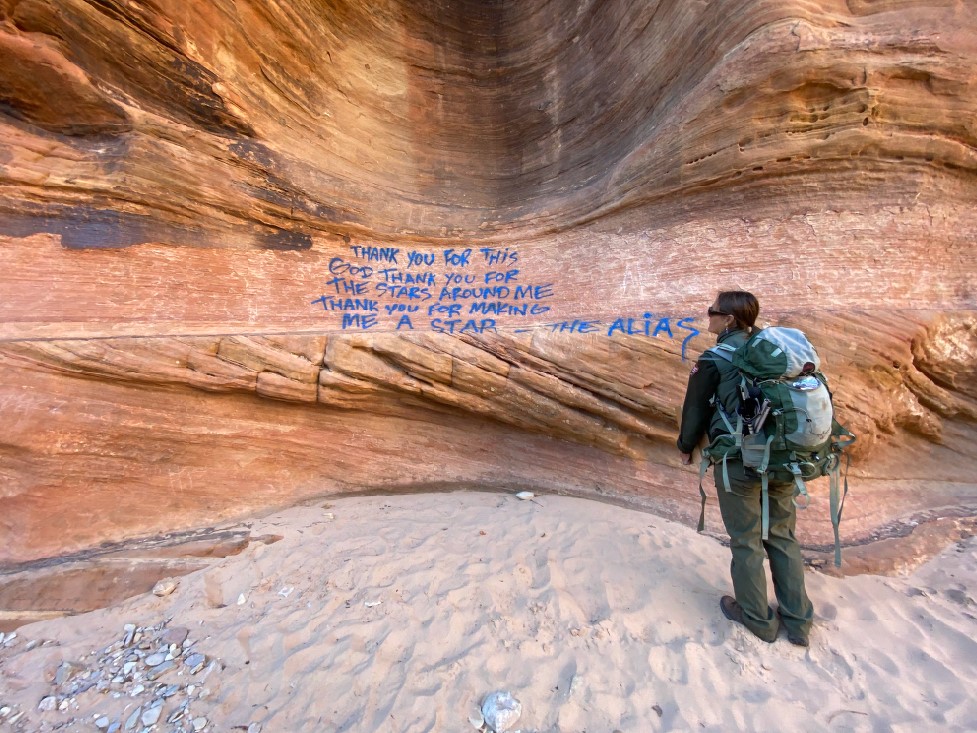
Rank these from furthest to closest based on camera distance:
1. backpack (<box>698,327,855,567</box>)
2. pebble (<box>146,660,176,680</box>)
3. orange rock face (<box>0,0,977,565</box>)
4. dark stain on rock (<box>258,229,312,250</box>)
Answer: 1. dark stain on rock (<box>258,229,312,250</box>)
2. orange rock face (<box>0,0,977,565</box>)
3. pebble (<box>146,660,176,680</box>)
4. backpack (<box>698,327,855,567</box>)

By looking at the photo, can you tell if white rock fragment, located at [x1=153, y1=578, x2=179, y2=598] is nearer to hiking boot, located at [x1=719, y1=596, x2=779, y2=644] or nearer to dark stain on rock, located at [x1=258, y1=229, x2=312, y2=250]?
dark stain on rock, located at [x1=258, y1=229, x2=312, y2=250]

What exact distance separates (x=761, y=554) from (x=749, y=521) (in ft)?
0.71

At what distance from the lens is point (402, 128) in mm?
6938

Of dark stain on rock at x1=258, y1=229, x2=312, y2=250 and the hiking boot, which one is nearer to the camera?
the hiking boot

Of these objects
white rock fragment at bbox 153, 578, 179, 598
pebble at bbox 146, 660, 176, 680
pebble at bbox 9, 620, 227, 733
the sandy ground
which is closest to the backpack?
the sandy ground

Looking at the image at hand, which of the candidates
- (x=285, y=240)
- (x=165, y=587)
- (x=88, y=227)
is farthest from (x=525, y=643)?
(x=88, y=227)

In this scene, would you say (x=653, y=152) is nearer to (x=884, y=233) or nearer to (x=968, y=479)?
(x=884, y=233)

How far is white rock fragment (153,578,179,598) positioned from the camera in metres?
3.20

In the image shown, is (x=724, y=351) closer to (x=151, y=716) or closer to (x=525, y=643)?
(x=525, y=643)

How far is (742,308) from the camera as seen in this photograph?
Answer: 272 cm

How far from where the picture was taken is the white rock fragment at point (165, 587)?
3.20 meters

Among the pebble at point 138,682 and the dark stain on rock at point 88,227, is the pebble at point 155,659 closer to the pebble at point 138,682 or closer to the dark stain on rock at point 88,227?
the pebble at point 138,682

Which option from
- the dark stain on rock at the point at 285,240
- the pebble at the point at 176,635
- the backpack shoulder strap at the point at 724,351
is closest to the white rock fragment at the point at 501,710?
the pebble at the point at 176,635

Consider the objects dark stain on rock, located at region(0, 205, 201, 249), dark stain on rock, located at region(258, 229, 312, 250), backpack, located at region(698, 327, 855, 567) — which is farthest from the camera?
dark stain on rock, located at region(258, 229, 312, 250)
